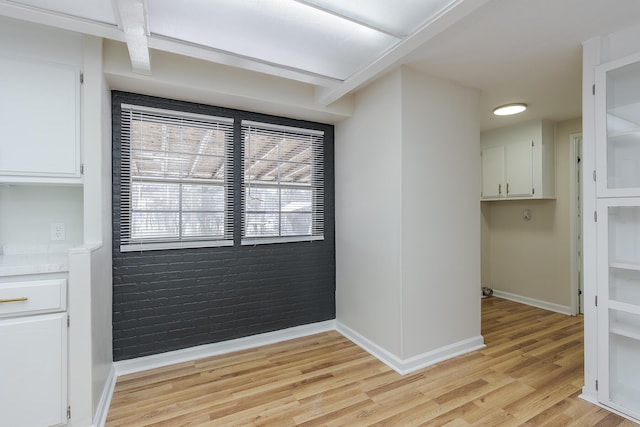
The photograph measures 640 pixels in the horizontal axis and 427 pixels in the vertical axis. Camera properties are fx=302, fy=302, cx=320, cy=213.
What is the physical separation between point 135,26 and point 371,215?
87.5 inches

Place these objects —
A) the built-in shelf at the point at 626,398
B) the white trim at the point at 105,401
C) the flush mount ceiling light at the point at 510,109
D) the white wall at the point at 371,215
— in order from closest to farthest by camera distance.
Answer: the white trim at the point at 105,401 → the built-in shelf at the point at 626,398 → the white wall at the point at 371,215 → the flush mount ceiling light at the point at 510,109

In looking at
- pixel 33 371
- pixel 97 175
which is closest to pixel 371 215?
pixel 97 175

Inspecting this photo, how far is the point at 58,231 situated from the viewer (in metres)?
2.24

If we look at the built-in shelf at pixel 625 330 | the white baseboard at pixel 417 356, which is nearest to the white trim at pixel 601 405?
the built-in shelf at pixel 625 330

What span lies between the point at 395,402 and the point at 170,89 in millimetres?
2957

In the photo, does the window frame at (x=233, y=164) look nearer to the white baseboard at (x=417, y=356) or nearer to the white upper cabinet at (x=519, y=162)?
the white baseboard at (x=417, y=356)

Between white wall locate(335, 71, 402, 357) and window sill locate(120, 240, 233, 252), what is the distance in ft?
4.19

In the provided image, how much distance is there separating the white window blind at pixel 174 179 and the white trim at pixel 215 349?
3.13 ft

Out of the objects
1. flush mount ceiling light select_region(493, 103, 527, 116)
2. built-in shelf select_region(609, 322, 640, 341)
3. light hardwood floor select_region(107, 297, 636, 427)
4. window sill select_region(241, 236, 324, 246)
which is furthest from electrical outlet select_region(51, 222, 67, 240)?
flush mount ceiling light select_region(493, 103, 527, 116)

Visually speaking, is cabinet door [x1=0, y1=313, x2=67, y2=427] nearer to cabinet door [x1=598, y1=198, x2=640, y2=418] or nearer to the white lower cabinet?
the white lower cabinet

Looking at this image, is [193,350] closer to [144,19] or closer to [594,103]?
[144,19]

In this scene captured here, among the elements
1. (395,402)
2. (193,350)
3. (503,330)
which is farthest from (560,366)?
(193,350)

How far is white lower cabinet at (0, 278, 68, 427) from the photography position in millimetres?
1606

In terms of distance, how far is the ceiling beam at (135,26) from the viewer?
59.9 inches
